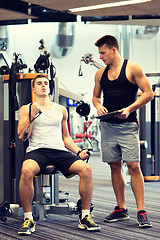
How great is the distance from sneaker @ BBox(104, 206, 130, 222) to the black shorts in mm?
504

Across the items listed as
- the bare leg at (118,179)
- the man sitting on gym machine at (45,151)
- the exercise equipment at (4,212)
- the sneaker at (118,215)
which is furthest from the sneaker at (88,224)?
the exercise equipment at (4,212)

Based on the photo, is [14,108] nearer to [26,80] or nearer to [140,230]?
[26,80]

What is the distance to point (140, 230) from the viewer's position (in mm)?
2590

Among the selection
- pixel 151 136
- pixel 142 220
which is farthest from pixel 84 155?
pixel 151 136

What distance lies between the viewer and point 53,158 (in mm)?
2752

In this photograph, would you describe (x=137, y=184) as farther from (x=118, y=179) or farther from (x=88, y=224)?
(x=88, y=224)

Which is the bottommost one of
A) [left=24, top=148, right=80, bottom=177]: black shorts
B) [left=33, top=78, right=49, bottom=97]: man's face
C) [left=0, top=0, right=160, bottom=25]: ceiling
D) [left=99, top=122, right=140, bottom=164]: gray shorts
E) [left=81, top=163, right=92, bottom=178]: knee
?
[left=81, top=163, right=92, bottom=178]: knee

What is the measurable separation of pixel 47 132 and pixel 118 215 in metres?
0.86

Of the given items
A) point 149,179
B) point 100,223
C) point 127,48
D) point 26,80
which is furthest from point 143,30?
point 100,223

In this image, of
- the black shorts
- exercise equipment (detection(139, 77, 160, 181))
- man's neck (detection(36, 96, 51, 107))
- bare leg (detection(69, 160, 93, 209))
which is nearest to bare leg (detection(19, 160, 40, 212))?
the black shorts

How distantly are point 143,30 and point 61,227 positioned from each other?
24.0 feet

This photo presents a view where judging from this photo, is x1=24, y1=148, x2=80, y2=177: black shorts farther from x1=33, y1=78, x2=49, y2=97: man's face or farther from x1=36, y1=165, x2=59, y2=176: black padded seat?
x1=33, y1=78, x2=49, y2=97: man's face

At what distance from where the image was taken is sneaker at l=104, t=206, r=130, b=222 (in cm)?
286

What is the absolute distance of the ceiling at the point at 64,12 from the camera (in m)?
5.30
